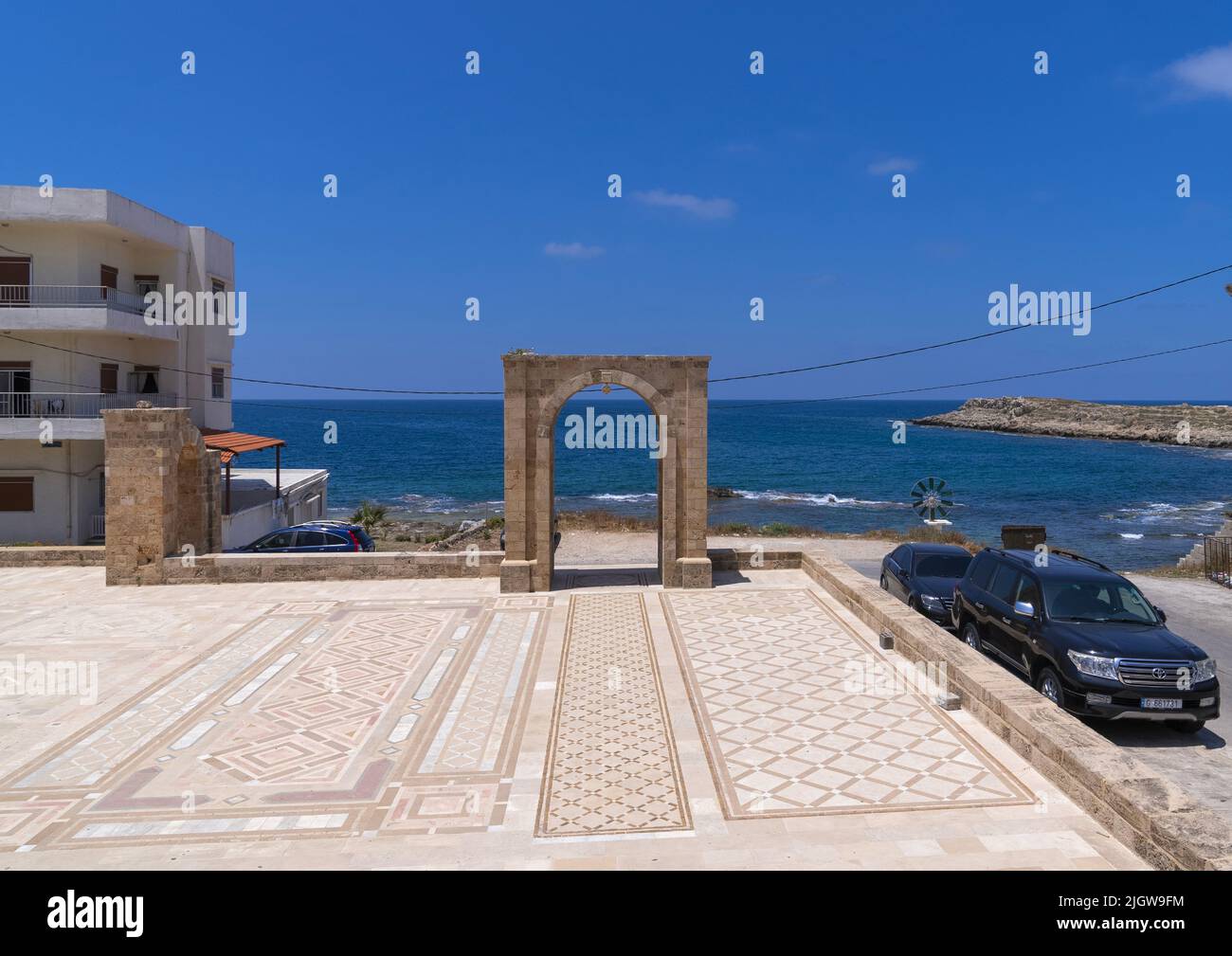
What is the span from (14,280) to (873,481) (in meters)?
63.0

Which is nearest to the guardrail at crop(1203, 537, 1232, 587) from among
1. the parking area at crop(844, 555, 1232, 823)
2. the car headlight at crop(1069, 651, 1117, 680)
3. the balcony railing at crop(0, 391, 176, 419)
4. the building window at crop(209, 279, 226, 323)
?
the parking area at crop(844, 555, 1232, 823)

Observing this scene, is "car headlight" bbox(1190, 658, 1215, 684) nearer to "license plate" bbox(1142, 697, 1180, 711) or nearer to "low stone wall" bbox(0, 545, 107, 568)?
"license plate" bbox(1142, 697, 1180, 711)

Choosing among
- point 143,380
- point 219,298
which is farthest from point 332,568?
point 219,298

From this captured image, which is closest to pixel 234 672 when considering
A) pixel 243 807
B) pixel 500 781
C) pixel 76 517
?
pixel 243 807

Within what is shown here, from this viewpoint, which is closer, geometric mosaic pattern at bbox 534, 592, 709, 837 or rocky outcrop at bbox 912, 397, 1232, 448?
geometric mosaic pattern at bbox 534, 592, 709, 837

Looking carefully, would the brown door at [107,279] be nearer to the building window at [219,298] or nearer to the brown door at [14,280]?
the brown door at [14,280]

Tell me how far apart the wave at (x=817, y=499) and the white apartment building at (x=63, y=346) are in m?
38.2

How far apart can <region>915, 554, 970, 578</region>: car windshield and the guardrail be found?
993 cm

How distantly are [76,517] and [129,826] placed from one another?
2204cm

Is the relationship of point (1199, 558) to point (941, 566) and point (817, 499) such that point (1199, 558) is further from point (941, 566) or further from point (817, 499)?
point (817, 499)

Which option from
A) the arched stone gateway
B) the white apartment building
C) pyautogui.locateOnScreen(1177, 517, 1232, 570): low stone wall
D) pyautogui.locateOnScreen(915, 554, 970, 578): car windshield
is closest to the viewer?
the arched stone gateway

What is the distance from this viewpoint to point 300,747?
8875 mm

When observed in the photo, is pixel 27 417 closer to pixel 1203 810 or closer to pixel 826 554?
pixel 826 554

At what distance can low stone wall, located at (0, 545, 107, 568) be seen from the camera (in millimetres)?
18156
